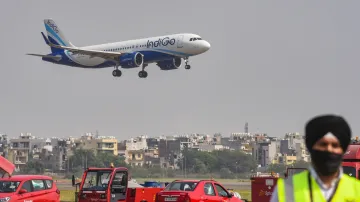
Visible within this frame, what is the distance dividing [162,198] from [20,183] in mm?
4371

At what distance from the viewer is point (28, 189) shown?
26578 mm

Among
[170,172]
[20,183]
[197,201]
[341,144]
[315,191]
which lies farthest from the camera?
[170,172]

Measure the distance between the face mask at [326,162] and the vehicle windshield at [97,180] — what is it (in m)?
23.8

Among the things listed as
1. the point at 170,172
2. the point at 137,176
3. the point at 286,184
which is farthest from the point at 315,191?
the point at 170,172

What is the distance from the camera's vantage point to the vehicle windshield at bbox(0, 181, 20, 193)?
26.4m

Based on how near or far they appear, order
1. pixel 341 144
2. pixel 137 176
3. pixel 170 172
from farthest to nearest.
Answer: pixel 170 172 < pixel 137 176 < pixel 341 144

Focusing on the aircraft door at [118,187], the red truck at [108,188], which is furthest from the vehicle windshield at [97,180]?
the aircraft door at [118,187]

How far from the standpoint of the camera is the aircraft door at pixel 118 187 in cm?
2792

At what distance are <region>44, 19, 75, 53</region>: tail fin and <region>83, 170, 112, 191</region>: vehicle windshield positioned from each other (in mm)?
68190

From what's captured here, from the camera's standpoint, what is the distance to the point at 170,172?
5037 inches

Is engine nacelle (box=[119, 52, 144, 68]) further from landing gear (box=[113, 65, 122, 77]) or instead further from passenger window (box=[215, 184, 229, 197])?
passenger window (box=[215, 184, 229, 197])

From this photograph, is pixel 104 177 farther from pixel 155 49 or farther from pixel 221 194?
pixel 155 49

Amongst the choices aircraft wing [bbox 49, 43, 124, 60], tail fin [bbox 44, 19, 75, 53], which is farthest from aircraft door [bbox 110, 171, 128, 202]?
tail fin [bbox 44, 19, 75, 53]

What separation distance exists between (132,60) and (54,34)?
81.3 ft
